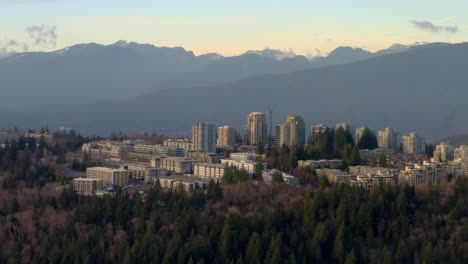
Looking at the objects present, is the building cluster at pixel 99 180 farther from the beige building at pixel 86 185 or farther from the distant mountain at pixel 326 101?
the distant mountain at pixel 326 101

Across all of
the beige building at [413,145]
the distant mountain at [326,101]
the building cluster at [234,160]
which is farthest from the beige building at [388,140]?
the distant mountain at [326,101]

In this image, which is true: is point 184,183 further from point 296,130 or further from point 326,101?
point 326,101

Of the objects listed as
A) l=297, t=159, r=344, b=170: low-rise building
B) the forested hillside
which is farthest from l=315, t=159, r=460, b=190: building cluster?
the forested hillside

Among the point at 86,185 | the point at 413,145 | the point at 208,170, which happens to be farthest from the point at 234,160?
the point at 413,145

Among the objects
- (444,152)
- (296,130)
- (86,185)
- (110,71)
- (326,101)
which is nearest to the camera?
(86,185)

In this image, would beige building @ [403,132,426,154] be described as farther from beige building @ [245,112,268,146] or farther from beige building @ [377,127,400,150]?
beige building @ [245,112,268,146]

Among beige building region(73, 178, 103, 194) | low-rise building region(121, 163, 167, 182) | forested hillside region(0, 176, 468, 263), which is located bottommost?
forested hillside region(0, 176, 468, 263)
